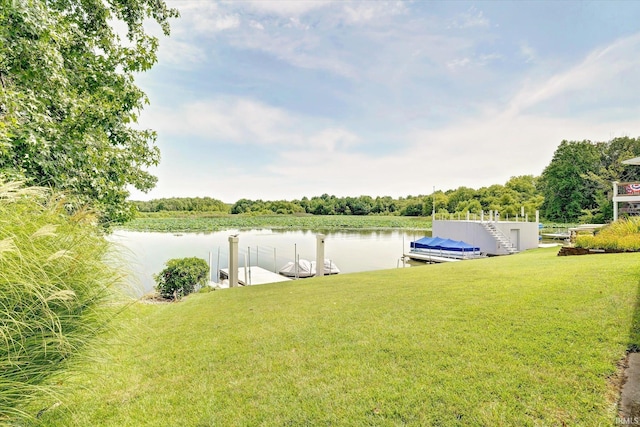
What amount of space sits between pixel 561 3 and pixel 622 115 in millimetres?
9868

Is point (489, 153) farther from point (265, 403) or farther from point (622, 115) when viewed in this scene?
point (265, 403)

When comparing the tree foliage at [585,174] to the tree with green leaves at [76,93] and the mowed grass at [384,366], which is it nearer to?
the mowed grass at [384,366]

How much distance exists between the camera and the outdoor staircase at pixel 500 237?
19.3 meters

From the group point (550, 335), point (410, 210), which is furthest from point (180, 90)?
point (410, 210)

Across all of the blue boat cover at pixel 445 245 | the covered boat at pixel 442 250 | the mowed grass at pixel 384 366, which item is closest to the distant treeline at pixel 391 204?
the blue boat cover at pixel 445 245

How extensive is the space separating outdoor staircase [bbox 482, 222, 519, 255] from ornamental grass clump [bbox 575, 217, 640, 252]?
9326 millimetres

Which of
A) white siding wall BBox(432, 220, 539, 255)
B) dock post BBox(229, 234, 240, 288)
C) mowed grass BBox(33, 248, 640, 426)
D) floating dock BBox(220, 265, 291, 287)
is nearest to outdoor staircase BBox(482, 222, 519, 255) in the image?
white siding wall BBox(432, 220, 539, 255)

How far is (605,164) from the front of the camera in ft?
116

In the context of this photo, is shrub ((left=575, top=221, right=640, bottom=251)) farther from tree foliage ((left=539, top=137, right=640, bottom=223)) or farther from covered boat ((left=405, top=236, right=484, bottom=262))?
tree foliage ((left=539, top=137, right=640, bottom=223))

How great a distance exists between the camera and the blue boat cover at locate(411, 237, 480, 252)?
20.3 m

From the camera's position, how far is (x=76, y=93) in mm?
4859

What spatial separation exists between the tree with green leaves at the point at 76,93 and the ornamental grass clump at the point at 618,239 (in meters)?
12.8

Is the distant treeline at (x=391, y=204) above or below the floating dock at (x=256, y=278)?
above

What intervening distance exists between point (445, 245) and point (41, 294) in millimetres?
22258
